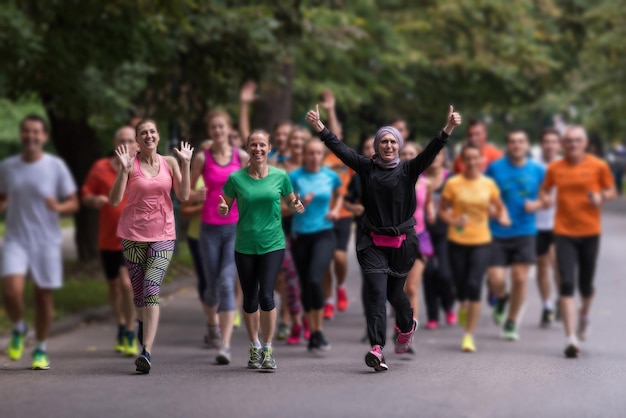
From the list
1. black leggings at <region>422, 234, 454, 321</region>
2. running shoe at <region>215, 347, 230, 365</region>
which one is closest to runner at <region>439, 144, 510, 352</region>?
black leggings at <region>422, 234, 454, 321</region>

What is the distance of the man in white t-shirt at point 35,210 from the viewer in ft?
33.1

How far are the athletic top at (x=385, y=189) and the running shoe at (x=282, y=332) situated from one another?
143 inches

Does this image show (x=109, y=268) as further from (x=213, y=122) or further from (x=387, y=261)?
(x=387, y=261)

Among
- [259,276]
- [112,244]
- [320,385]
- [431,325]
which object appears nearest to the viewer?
[320,385]

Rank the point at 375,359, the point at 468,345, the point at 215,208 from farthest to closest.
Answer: the point at 468,345
the point at 215,208
the point at 375,359

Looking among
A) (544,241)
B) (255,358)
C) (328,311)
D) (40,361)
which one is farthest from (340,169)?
(255,358)

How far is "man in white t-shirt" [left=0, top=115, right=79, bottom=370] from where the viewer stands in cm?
1010

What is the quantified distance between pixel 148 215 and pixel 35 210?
170cm

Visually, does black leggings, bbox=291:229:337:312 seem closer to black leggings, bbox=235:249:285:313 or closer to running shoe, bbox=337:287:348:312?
black leggings, bbox=235:249:285:313

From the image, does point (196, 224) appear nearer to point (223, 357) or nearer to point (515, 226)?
point (223, 357)

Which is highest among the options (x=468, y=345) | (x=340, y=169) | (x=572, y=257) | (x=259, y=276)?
(x=340, y=169)

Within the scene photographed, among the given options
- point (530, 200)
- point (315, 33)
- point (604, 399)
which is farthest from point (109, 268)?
point (315, 33)

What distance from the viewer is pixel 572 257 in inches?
481

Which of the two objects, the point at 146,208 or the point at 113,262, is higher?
the point at 146,208
